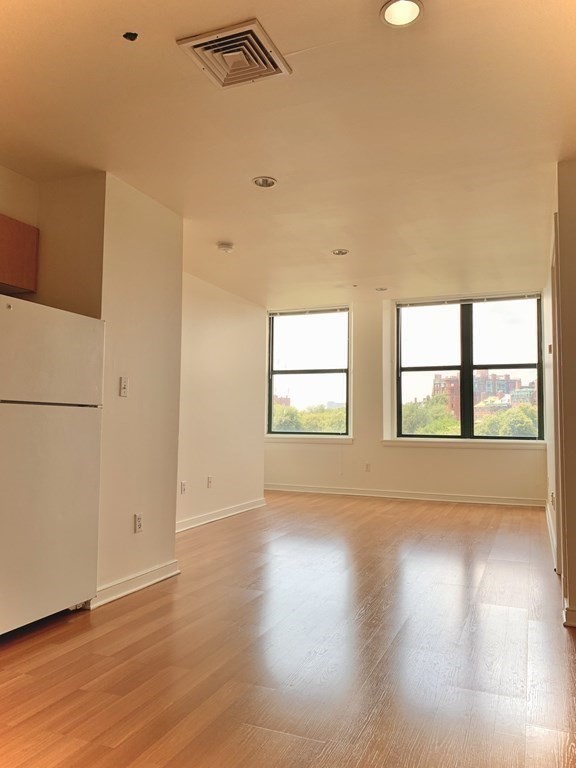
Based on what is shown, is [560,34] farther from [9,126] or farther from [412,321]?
[412,321]

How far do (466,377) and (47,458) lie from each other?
18.4 ft

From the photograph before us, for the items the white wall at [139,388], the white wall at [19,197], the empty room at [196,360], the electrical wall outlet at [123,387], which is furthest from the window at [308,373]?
the white wall at [19,197]

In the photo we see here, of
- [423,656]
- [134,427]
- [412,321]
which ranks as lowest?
[423,656]

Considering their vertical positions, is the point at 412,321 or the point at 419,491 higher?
the point at 412,321

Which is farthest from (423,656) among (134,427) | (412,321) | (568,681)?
(412,321)

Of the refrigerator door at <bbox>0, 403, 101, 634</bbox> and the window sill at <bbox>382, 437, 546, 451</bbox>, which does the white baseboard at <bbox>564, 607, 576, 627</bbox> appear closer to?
the refrigerator door at <bbox>0, 403, 101, 634</bbox>

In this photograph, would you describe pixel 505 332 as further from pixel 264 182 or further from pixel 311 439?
pixel 264 182

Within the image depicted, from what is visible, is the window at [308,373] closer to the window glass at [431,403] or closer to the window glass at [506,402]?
the window glass at [431,403]

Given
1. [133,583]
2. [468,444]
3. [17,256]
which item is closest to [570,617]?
[133,583]

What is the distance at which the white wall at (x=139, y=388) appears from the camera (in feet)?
10.8

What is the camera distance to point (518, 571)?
12.8 ft

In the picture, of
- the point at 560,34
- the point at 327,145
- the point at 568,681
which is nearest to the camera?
the point at 560,34

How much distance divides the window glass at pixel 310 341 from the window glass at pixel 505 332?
177 cm

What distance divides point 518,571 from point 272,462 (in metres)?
4.52
